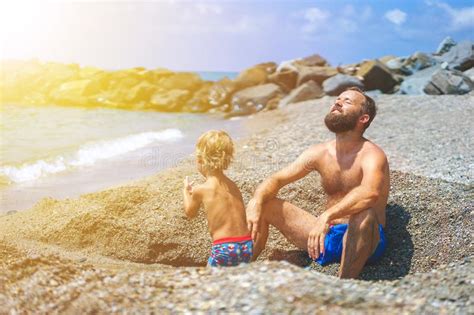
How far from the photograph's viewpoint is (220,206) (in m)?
3.79

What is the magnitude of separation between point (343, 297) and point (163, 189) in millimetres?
3444

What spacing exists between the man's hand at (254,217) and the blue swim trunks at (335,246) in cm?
52

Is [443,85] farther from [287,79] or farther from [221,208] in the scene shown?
[221,208]

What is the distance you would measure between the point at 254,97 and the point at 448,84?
736 centimetres

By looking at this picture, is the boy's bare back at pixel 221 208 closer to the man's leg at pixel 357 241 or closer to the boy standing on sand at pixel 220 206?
the boy standing on sand at pixel 220 206

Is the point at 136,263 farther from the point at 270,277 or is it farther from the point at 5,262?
the point at 270,277

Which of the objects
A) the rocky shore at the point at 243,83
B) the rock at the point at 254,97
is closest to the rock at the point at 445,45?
the rocky shore at the point at 243,83

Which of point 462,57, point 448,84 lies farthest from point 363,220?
point 462,57

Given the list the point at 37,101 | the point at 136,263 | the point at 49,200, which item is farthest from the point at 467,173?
the point at 37,101

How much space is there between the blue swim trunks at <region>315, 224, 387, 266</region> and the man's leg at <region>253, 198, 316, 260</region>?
0.20 metres

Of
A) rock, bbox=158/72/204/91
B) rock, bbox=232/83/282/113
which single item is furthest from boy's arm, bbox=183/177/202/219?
rock, bbox=158/72/204/91

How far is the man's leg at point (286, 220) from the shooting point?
443 cm

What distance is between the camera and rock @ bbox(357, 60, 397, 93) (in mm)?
19203

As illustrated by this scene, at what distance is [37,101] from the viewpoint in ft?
86.7
